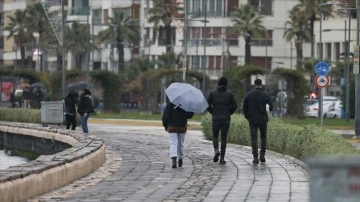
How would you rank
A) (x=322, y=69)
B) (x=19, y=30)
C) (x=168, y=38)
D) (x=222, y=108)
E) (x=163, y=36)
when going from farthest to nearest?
(x=19, y=30) < (x=163, y=36) < (x=168, y=38) < (x=322, y=69) < (x=222, y=108)

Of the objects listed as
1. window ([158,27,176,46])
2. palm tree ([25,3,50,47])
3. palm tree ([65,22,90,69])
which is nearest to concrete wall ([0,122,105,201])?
window ([158,27,176,46])

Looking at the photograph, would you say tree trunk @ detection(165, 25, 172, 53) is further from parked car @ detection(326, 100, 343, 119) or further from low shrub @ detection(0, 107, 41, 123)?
low shrub @ detection(0, 107, 41, 123)

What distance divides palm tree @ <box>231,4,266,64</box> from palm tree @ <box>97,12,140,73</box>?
40.8 ft

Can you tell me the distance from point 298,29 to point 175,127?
84.8 meters

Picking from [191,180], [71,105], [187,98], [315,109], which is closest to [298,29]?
[315,109]

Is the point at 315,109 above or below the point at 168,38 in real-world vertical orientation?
below

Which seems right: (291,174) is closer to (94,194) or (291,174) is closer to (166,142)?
(94,194)

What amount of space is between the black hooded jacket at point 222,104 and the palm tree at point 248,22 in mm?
81999

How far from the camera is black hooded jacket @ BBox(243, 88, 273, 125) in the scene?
2552 centimetres

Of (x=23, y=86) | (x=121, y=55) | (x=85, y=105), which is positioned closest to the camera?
(x=85, y=105)

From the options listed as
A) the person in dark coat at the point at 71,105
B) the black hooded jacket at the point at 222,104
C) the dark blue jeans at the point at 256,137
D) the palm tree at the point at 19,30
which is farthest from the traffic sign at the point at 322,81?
the palm tree at the point at 19,30

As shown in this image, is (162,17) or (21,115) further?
(162,17)

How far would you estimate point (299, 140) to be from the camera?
88.7ft

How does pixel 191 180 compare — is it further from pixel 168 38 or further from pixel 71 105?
pixel 168 38
